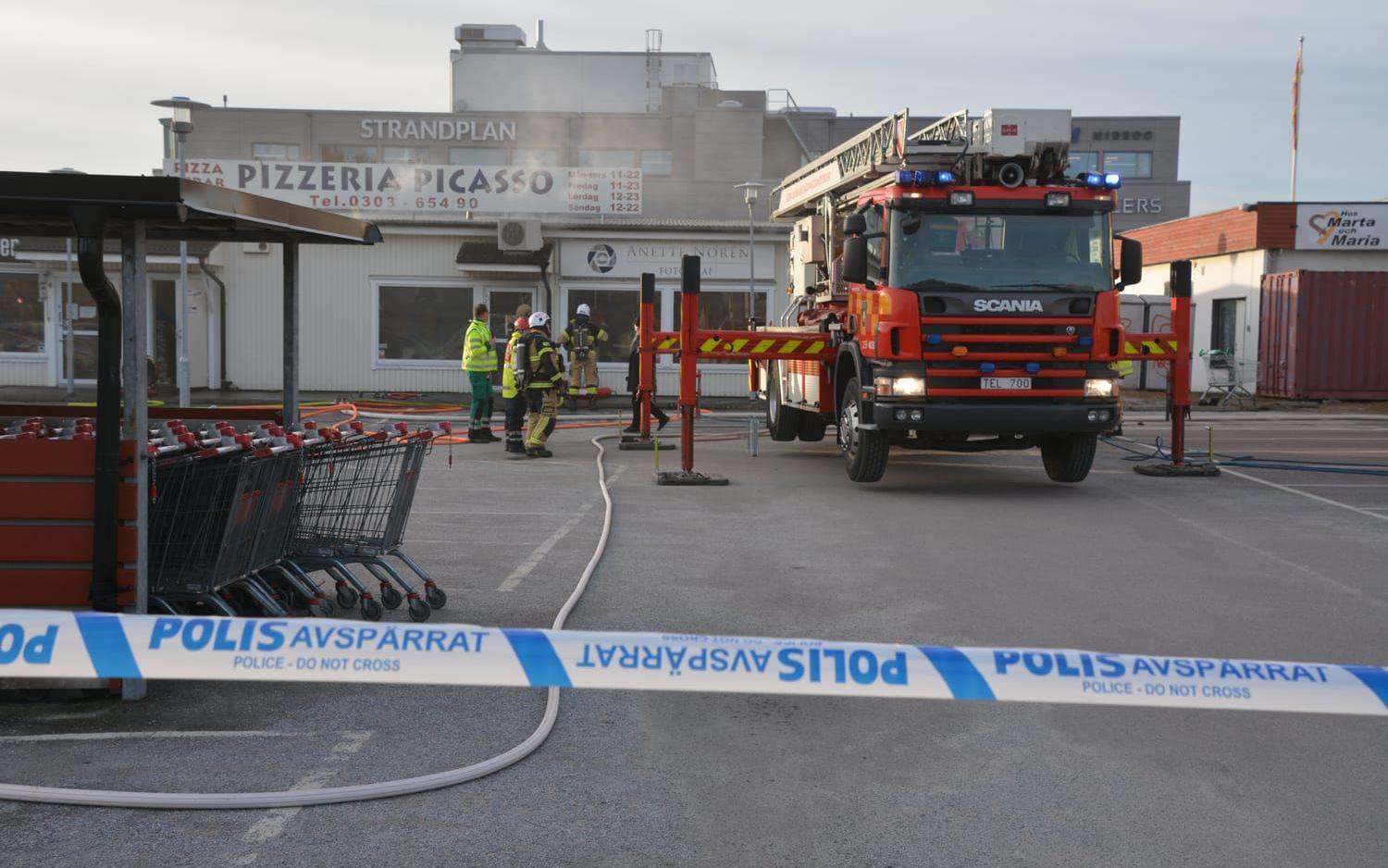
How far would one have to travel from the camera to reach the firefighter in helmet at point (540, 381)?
56.3 feet

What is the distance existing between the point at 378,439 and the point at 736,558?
3113 mm

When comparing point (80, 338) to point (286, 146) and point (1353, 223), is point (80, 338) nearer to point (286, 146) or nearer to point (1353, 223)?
point (286, 146)

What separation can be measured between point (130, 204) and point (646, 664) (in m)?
3.31

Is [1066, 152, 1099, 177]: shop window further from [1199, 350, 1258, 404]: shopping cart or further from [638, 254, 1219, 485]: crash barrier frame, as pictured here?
[638, 254, 1219, 485]: crash barrier frame

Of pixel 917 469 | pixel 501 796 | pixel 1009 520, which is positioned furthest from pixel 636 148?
pixel 501 796

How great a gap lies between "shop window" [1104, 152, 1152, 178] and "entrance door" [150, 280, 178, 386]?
148 feet

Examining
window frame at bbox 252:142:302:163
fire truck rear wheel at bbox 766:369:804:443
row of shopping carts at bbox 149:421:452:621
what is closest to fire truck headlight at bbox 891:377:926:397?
fire truck rear wheel at bbox 766:369:804:443

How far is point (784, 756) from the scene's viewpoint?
211 inches

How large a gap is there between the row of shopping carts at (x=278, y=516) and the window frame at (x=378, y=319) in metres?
22.1

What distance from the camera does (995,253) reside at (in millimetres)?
13586

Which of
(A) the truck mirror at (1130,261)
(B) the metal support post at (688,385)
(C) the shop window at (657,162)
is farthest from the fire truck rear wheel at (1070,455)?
(C) the shop window at (657,162)

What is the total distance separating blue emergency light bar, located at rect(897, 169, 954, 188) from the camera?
530 inches

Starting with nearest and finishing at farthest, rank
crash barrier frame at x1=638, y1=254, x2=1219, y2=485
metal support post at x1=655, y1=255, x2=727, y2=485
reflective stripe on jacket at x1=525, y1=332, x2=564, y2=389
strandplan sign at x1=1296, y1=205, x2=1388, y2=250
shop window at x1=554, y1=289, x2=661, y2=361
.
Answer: metal support post at x1=655, y1=255, x2=727, y2=485
crash barrier frame at x1=638, y1=254, x2=1219, y2=485
reflective stripe on jacket at x1=525, y1=332, x2=564, y2=389
shop window at x1=554, y1=289, x2=661, y2=361
strandplan sign at x1=1296, y1=205, x2=1388, y2=250

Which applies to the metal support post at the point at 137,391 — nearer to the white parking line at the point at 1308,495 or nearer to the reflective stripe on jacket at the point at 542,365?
the white parking line at the point at 1308,495
